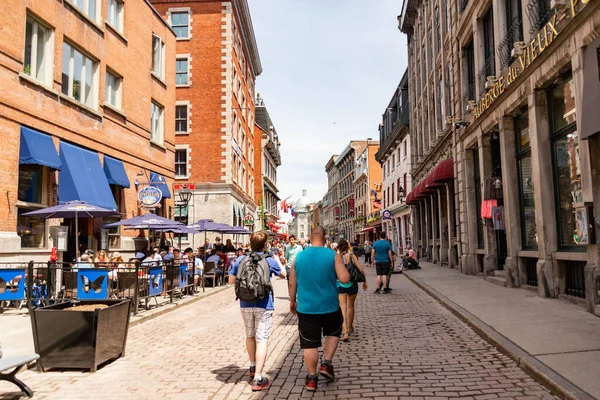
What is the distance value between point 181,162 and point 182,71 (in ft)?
20.0

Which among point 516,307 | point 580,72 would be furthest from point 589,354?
point 580,72

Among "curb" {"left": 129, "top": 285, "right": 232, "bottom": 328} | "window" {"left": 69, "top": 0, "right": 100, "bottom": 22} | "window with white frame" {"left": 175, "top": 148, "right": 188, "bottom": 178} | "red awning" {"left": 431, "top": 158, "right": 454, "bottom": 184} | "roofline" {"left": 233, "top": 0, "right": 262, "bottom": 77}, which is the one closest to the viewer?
"curb" {"left": 129, "top": 285, "right": 232, "bottom": 328}

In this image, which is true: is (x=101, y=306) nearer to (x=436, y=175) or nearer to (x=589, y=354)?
(x=589, y=354)

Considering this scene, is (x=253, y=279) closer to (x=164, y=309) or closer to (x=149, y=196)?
(x=164, y=309)

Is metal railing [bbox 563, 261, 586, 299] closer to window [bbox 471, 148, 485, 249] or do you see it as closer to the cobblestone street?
the cobblestone street

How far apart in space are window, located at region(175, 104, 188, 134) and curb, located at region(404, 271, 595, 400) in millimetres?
25458

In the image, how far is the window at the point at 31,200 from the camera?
13195mm

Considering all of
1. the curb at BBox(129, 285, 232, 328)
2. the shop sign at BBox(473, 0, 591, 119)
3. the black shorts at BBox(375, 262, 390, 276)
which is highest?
the shop sign at BBox(473, 0, 591, 119)

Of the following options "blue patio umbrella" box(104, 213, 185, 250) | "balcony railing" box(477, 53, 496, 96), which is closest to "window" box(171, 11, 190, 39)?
"blue patio umbrella" box(104, 213, 185, 250)

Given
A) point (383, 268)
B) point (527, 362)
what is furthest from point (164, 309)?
point (527, 362)

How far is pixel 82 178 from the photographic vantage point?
49.5 ft

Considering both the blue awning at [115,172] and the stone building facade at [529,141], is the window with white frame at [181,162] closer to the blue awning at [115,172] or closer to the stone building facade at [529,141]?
the blue awning at [115,172]

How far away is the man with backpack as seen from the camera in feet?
18.2

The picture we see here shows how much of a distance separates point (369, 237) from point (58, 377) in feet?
199
